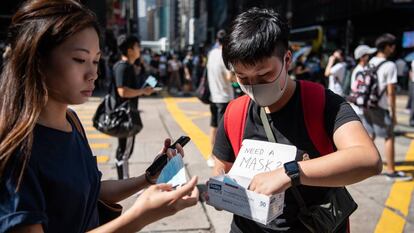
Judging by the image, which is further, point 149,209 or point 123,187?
point 123,187

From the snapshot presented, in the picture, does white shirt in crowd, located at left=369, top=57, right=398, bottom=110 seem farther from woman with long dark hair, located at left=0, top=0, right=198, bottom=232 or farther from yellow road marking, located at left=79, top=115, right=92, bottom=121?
yellow road marking, located at left=79, top=115, right=92, bottom=121

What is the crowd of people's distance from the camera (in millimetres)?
1206

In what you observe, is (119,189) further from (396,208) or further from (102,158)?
(102,158)

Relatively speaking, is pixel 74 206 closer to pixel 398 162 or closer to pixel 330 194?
pixel 330 194

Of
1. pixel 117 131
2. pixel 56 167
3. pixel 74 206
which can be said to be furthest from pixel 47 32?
pixel 117 131

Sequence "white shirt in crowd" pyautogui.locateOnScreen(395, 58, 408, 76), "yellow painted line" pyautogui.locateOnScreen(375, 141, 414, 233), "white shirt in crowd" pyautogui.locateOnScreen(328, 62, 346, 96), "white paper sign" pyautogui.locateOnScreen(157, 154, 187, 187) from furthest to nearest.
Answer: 1. "white shirt in crowd" pyautogui.locateOnScreen(395, 58, 408, 76)
2. "white shirt in crowd" pyautogui.locateOnScreen(328, 62, 346, 96)
3. "yellow painted line" pyautogui.locateOnScreen(375, 141, 414, 233)
4. "white paper sign" pyautogui.locateOnScreen(157, 154, 187, 187)

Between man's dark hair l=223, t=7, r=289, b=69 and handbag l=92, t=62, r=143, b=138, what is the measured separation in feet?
10.0

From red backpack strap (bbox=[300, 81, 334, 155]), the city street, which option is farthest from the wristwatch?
the city street

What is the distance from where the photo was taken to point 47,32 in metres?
1.26

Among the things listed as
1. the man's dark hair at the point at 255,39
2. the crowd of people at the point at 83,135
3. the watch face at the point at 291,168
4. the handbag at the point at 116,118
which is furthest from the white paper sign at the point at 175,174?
→ the handbag at the point at 116,118

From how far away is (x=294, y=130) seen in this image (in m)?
1.76

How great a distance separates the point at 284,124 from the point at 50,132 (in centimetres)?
93

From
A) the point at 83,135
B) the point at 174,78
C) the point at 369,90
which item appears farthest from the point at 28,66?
the point at 174,78

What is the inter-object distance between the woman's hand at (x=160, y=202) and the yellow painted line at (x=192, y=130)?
524 centimetres
